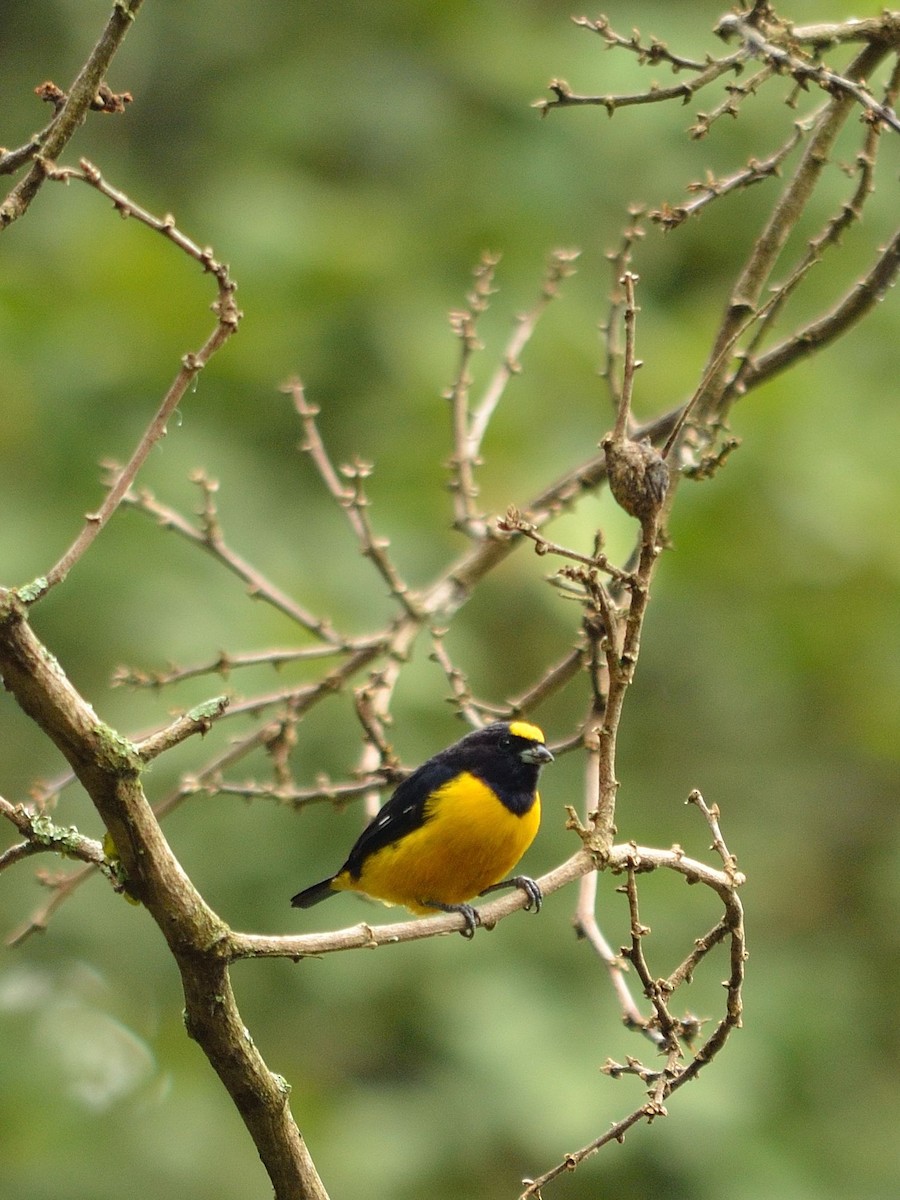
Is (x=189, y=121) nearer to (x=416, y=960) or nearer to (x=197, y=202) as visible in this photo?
(x=197, y=202)

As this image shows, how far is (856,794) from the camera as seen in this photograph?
9.10 m

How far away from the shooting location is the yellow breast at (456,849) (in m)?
4.16

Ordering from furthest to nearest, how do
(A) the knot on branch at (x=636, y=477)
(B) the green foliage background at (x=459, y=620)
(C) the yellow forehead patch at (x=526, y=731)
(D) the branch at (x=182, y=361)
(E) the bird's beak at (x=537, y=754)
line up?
(B) the green foliage background at (x=459, y=620) → (C) the yellow forehead patch at (x=526, y=731) → (E) the bird's beak at (x=537, y=754) → (A) the knot on branch at (x=636, y=477) → (D) the branch at (x=182, y=361)

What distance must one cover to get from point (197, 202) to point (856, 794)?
204 inches

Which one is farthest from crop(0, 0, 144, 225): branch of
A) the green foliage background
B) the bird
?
the green foliage background

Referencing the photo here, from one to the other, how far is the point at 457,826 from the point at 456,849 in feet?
0.21

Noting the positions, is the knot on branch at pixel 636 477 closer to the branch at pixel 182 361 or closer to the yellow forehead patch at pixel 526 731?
the branch at pixel 182 361

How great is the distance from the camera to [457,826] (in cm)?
418

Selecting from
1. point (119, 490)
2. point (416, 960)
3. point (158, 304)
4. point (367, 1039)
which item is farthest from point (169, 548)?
point (119, 490)

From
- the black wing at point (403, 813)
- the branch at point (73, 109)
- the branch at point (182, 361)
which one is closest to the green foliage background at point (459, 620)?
the black wing at point (403, 813)

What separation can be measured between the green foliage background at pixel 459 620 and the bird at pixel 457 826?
1.28 metres

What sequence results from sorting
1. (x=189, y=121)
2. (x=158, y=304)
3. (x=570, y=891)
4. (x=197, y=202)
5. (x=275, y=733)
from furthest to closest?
(x=189, y=121) → (x=197, y=202) → (x=570, y=891) → (x=158, y=304) → (x=275, y=733)

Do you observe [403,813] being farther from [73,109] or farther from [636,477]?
[73,109]

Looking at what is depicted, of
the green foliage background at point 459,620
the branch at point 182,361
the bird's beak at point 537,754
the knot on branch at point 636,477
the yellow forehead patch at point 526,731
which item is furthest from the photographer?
the green foliage background at point 459,620
